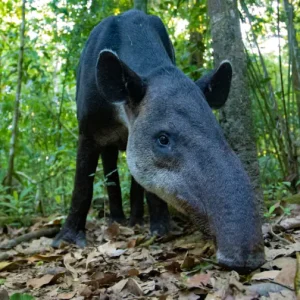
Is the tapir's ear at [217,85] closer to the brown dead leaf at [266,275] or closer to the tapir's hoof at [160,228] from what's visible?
the tapir's hoof at [160,228]

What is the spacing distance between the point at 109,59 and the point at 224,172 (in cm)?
145

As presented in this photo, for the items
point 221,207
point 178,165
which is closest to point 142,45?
point 178,165

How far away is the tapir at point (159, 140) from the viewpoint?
2791 mm

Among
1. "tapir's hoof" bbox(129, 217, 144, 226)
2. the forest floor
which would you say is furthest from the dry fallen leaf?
"tapir's hoof" bbox(129, 217, 144, 226)

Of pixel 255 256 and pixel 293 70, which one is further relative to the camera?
pixel 293 70

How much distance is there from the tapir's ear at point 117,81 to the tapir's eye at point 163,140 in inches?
22.0

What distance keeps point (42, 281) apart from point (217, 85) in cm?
208

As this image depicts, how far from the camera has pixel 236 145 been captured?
167 inches

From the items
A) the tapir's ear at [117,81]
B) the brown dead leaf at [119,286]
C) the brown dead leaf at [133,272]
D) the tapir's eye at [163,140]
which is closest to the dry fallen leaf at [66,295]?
the brown dead leaf at [119,286]

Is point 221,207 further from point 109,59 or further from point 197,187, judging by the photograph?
point 109,59

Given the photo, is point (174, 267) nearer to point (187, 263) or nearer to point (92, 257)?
point (187, 263)

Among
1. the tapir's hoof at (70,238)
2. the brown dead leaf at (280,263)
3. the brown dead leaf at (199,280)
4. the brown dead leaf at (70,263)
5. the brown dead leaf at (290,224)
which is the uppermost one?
the brown dead leaf at (280,263)

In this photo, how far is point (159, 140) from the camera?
3646 mm

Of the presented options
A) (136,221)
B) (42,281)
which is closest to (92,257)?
(42,281)
